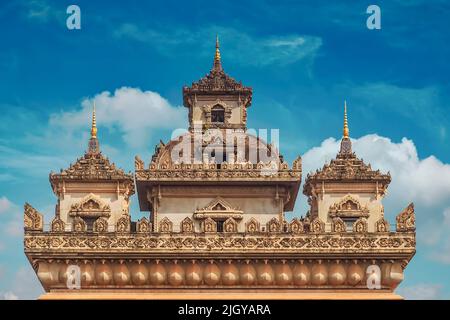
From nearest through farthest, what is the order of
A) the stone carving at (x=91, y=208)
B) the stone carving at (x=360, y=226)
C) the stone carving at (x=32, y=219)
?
the stone carving at (x=32, y=219) → the stone carving at (x=360, y=226) → the stone carving at (x=91, y=208)

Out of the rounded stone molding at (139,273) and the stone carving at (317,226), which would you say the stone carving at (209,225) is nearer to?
the rounded stone molding at (139,273)

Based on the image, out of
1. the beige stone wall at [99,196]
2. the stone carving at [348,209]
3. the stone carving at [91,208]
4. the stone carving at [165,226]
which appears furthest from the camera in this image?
the beige stone wall at [99,196]

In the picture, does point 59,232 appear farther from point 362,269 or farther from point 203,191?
point 362,269

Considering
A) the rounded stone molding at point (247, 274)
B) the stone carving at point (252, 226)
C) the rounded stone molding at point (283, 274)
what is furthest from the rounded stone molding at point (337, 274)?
the stone carving at point (252, 226)

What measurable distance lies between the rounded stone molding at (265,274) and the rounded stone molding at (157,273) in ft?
12.1

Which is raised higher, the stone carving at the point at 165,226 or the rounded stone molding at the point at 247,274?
the stone carving at the point at 165,226

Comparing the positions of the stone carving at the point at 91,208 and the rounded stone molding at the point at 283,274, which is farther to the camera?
the stone carving at the point at 91,208

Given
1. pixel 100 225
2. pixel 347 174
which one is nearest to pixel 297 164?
pixel 347 174

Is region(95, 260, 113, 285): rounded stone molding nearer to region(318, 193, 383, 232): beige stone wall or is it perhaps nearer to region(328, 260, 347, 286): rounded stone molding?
region(328, 260, 347, 286): rounded stone molding

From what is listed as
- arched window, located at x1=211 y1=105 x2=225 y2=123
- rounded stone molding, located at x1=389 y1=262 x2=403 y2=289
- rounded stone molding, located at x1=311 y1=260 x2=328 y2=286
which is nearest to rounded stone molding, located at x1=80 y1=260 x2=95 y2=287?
rounded stone molding, located at x1=311 y1=260 x2=328 y2=286

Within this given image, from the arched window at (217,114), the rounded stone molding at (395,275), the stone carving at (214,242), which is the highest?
the arched window at (217,114)

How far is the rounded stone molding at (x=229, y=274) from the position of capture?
40312 mm
